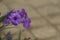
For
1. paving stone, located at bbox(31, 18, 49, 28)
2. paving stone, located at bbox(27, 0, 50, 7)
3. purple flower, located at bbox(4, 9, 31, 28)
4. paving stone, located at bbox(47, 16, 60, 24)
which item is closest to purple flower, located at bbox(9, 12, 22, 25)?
purple flower, located at bbox(4, 9, 31, 28)

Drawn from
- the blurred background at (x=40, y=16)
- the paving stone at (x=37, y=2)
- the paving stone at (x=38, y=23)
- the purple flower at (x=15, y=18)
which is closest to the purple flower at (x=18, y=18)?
the purple flower at (x=15, y=18)

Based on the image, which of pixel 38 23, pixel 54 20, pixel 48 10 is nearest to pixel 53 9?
pixel 48 10

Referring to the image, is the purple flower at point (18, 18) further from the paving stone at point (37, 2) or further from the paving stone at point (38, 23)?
the paving stone at point (37, 2)

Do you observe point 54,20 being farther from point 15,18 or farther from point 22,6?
point 15,18

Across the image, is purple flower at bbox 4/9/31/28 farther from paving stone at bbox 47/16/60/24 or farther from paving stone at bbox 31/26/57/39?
paving stone at bbox 47/16/60/24

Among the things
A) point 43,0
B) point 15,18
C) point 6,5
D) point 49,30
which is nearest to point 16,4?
point 6,5

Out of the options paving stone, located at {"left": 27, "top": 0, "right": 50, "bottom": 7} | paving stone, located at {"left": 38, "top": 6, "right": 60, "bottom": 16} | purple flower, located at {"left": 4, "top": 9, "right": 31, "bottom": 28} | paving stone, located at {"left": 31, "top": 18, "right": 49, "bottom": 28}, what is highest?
paving stone, located at {"left": 27, "top": 0, "right": 50, "bottom": 7}

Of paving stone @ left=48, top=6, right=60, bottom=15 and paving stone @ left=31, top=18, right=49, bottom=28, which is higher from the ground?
paving stone @ left=48, top=6, right=60, bottom=15

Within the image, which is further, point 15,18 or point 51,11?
point 51,11

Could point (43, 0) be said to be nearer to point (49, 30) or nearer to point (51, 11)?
point (51, 11)
